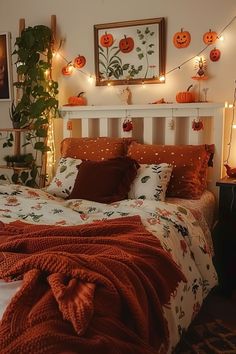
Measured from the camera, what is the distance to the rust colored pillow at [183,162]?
244cm

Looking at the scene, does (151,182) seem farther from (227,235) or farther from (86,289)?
(86,289)

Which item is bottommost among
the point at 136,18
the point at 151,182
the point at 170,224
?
the point at 170,224

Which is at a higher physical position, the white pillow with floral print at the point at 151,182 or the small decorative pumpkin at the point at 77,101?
the small decorative pumpkin at the point at 77,101

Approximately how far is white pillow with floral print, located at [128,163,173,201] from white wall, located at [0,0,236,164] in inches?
26.0

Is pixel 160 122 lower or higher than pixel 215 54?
lower

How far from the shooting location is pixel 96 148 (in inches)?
108

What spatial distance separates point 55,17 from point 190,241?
2.16 meters

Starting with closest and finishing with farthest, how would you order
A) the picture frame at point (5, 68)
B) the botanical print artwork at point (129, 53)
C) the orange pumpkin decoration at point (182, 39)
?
1. the orange pumpkin decoration at point (182, 39)
2. the botanical print artwork at point (129, 53)
3. the picture frame at point (5, 68)

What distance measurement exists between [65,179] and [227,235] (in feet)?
3.58

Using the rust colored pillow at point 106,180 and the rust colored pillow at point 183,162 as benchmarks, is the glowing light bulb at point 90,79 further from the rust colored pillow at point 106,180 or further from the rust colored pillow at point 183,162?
the rust colored pillow at point 106,180

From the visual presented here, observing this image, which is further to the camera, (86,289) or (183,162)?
(183,162)

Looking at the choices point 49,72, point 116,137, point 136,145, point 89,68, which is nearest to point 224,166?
point 136,145

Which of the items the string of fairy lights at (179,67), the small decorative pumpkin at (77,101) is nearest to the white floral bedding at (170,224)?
the string of fairy lights at (179,67)

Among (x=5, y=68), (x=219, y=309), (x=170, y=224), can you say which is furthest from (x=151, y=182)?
(x=5, y=68)
